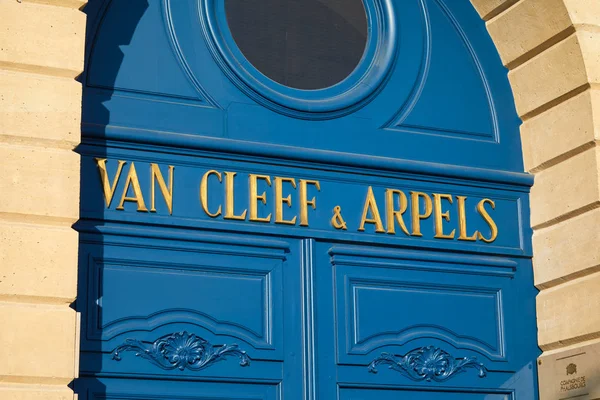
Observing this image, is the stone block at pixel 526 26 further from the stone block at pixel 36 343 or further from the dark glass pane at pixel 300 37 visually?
the stone block at pixel 36 343

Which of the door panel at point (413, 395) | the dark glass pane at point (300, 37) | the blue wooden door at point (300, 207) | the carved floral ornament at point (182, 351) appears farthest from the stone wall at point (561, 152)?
the carved floral ornament at point (182, 351)

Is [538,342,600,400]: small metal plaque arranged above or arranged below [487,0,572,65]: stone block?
below

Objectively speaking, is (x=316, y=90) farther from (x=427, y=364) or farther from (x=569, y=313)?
(x=569, y=313)

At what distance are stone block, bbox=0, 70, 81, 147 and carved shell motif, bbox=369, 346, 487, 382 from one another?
2.08m

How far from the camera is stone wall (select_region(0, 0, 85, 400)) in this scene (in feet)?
17.2

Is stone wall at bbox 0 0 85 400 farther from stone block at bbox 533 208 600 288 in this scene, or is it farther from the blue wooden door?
stone block at bbox 533 208 600 288

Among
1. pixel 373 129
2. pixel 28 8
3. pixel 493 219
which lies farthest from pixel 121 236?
pixel 493 219

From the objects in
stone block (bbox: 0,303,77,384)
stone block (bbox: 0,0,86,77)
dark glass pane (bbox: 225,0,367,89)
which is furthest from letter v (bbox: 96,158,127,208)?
dark glass pane (bbox: 225,0,367,89)

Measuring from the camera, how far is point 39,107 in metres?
5.56

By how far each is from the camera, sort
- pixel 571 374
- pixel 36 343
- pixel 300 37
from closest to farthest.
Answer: pixel 36 343
pixel 571 374
pixel 300 37

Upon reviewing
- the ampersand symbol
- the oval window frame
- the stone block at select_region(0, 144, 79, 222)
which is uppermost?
the oval window frame

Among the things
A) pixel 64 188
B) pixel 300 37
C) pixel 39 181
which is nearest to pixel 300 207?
pixel 300 37

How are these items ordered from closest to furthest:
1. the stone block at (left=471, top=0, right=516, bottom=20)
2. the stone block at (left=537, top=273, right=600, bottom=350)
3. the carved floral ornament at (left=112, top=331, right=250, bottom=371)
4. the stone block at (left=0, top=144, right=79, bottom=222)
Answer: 1. the stone block at (left=0, top=144, right=79, bottom=222)
2. the carved floral ornament at (left=112, top=331, right=250, bottom=371)
3. the stone block at (left=537, top=273, right=600, bottom=350)
4. the stone block at (left=471, top=0, right=516, bottom=20)

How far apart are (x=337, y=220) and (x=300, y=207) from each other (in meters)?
0.22
